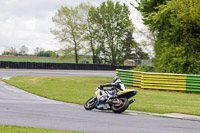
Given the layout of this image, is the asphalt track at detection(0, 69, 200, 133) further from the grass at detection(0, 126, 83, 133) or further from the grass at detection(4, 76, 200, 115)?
the grass at detection(4, 76, 200, 115)

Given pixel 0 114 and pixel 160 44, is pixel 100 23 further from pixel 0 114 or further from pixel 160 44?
pixel 0 114

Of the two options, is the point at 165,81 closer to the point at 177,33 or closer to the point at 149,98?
the point at 149,98

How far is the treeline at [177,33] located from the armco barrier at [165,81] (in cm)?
408

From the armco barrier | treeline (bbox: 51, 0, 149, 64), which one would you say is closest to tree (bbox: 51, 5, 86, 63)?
treeline (bbox: 51, 0, 149, 64)

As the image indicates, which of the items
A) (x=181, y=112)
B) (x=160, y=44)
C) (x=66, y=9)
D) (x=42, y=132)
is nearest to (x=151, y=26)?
(x=160, y=44)

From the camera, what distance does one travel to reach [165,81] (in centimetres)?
2495

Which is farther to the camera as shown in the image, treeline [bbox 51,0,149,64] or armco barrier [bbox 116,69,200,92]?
treeline [bbox 51,0,149,64]

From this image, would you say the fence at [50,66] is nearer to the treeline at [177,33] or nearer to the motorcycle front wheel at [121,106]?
the treeline at [177,33]

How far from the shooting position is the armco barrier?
77.6ft

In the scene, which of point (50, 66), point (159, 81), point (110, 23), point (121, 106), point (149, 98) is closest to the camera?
point (121, 106)

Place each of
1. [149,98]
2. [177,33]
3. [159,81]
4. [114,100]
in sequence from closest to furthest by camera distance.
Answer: [114,100] → [149,98] → [159,81] → [177,33]

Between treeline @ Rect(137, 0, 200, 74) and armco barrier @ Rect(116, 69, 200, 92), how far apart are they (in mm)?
4084

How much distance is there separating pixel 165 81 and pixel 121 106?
515 inches

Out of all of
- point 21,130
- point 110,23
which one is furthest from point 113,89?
point 110,23
